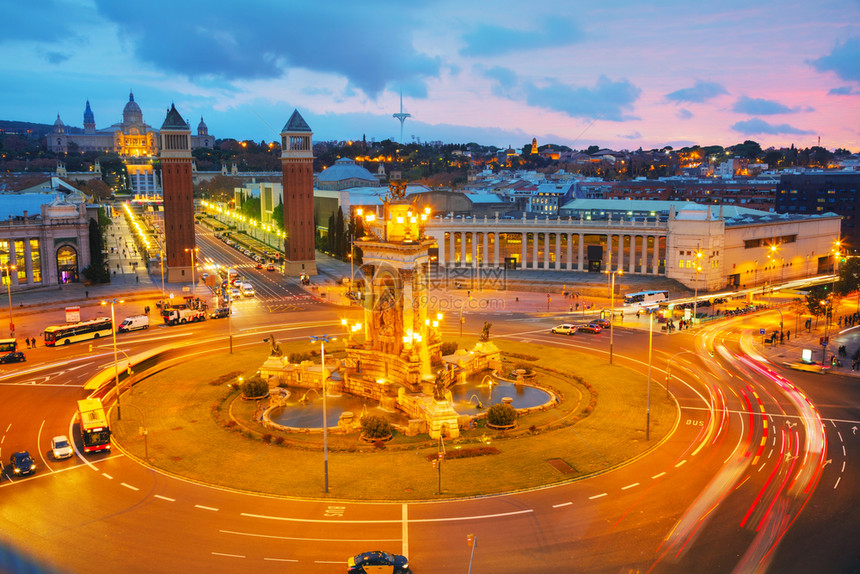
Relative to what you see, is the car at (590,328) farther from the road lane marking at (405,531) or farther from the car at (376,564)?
the car at (376,564)

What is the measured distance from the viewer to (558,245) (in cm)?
12762

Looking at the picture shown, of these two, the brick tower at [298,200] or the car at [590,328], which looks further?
the brick tower at [298,200]

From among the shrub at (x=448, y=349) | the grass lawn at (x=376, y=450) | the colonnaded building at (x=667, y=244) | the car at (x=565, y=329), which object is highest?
the colonnaded building at (x=667, y=244)

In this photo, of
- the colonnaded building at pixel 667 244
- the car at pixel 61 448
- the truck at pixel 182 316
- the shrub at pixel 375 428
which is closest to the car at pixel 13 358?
the truck at pixel 182 316

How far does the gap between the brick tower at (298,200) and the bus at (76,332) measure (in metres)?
52.5

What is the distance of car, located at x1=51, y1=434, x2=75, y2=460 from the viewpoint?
41844mm

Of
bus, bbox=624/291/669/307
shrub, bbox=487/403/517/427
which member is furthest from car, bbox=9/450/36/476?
bus, bbox=624/291/669/307

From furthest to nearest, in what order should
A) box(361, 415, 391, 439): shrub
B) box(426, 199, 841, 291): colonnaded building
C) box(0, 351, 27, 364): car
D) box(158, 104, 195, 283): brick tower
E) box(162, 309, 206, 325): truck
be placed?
1. box(158, 104, 195, 283): brick tower
2. box(426, 199, 841, 291): colonnaded building
3. box(162, 309, 206, 325): truck
4. box(0, 351, 27, 364): car
5. box(361, 415, 391, 439): shrub

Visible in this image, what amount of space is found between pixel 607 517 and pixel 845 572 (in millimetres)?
10563

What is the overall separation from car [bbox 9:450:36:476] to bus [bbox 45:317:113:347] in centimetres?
3925

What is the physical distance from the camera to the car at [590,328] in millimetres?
81469

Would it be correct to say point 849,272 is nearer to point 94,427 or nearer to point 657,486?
point 657,486

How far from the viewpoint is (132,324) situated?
83812mm

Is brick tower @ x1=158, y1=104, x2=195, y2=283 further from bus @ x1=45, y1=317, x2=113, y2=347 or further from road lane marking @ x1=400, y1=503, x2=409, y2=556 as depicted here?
road lane marking @ x1=400, y1=503, x2=409, y2=556
